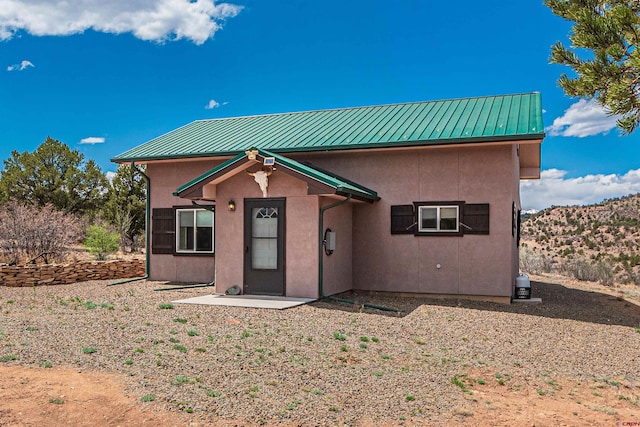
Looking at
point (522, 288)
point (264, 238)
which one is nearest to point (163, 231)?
point (264, 238)

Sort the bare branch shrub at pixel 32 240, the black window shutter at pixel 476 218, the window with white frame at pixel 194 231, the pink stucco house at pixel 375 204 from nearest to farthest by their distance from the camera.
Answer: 1. the pink stucco house at pixel 375 204
2. the black window shutter at pixel 476 218
3. the window with white frame at pixel 194 231
4. the bare branch shrub at pixel 32 240

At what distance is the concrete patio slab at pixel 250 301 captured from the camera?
33.8 feet

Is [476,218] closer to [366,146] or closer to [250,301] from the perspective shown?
[366,146]

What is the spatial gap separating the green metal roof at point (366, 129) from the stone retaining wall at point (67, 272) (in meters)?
3.09

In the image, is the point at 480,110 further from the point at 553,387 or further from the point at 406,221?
the point at 553,387

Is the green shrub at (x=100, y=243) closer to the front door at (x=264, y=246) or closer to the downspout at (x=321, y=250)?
the front door at (x=264, y=246)

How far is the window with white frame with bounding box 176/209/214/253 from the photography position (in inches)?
566

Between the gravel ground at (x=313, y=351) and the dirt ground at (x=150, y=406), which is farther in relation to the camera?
the gravel ground at (x=313, y=351)

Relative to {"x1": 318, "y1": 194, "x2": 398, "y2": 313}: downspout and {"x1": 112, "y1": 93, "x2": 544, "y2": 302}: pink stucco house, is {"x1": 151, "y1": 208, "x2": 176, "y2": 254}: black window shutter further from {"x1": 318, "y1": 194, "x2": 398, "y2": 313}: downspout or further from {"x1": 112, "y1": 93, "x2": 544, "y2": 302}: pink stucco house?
{"x1": 318, "y1": 194, "x2": 398, "y2": 313}: downspout

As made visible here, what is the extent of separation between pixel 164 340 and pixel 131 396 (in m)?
2.13

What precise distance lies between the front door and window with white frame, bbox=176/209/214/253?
2.86 meters

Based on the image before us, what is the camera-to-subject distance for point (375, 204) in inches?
507

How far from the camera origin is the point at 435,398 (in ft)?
17.8

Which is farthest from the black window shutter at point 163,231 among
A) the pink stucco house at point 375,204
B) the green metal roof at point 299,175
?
the green metal roof at point 299,175
